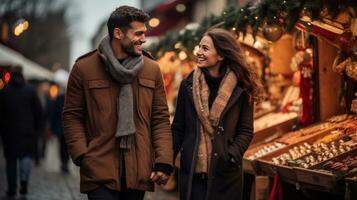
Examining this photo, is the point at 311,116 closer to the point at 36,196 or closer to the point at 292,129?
the point at 292,129

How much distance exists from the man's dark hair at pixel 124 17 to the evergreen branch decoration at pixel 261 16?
176 centimetres

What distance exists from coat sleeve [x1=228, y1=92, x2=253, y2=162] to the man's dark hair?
1104 mm

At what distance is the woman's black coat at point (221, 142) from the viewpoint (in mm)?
6062

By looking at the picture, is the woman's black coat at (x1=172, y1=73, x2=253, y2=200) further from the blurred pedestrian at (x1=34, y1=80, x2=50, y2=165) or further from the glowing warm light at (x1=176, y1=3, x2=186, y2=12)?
the glowing warm light at (x1=176, y1=3, x2=186, y2=12)

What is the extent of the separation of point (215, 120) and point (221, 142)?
17 centimetres

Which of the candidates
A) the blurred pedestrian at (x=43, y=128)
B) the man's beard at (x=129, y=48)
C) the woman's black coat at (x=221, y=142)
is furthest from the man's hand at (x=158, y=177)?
the blurred pedestrian at (x=43, y=128)

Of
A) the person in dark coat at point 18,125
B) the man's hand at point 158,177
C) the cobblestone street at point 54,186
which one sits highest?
the man's hand at point 158,177

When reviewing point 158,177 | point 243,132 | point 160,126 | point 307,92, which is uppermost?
point 160,126

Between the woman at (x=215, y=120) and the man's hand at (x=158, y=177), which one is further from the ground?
the woman at (x=215, y=120)

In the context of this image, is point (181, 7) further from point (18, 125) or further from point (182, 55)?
point (18, 125)

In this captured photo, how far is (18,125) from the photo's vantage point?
12.1 m

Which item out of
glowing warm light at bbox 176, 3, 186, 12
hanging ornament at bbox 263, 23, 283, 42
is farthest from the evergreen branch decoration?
glowing warm light at bbox 176, 3, 186, 12

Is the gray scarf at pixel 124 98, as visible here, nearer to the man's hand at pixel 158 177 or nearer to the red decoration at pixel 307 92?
the man's hand at pixel 158 177

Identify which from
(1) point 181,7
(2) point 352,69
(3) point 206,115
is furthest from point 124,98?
(1) point 181,7
